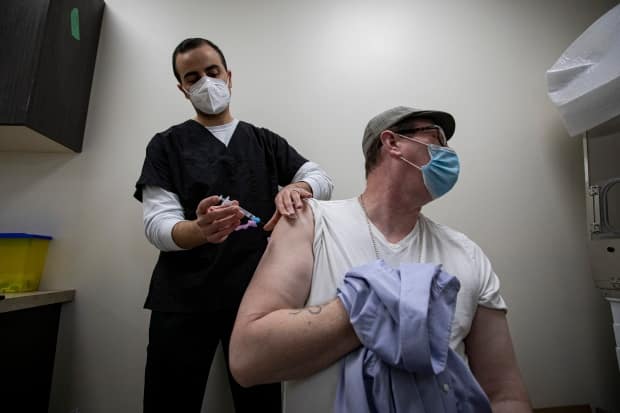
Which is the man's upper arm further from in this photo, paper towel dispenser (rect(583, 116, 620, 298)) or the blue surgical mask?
paper towel dispenser (rect(583, 116, 620, 298))

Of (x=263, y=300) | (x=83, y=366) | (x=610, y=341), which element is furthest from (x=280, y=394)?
(x=610, y=341)

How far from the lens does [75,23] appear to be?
1.30m

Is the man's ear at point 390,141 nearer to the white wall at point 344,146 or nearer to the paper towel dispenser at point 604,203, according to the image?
the white wall at point 344,146

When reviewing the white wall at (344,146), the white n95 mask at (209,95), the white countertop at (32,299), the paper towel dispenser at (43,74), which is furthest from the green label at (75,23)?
the white countertop at (32,299)

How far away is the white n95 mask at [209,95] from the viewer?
3.52 feet

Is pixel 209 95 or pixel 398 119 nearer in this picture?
pixel 398 119

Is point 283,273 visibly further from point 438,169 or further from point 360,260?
point 438,169

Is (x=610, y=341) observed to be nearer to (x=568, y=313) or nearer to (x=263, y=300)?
(x=568, y=313)

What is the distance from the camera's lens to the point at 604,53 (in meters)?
1.22

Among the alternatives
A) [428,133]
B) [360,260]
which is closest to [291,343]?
[360,260]

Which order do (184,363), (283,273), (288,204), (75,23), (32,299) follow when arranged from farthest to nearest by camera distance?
(75,23), (32,299), (184,363), (288,204), (283,273)

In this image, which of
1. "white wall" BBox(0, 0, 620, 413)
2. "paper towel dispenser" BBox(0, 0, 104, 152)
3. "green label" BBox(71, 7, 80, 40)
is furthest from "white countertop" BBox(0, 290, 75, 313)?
"green label" BBox(71, 7, 80, 40)

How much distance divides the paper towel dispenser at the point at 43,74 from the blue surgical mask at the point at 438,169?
132 cm

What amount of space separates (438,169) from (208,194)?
724 mm
